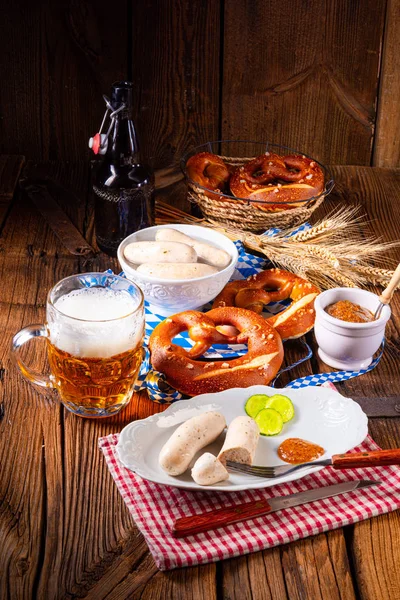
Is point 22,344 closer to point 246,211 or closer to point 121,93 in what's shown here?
point 121,93

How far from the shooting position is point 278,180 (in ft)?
7.12

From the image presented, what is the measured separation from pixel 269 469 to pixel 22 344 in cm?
49

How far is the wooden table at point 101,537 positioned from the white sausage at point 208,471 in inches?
4.6

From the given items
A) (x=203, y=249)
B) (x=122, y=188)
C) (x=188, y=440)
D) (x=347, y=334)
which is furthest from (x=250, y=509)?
(x=122, y=188)

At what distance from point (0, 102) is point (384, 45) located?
1191mm

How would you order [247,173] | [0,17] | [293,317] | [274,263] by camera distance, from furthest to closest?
[0,17] → [247,173] → [274,263] → [293,317]

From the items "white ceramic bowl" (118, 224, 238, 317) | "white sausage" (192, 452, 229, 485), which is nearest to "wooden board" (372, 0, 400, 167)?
"white ceramic bowl" (118, 224, 238, 317)

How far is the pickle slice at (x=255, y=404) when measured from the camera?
1.30 metres

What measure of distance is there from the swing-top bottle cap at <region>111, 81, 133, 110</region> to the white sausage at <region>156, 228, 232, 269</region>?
1.05 ft

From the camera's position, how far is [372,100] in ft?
8.11

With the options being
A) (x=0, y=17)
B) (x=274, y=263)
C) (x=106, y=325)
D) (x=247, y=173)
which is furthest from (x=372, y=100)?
(x=106, y=325)

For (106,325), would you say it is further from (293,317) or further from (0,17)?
(0,17)

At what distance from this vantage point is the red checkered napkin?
1068 millimetres

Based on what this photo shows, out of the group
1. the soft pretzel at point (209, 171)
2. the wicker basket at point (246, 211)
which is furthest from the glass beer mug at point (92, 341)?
the soft pretzel at point (209, 171)
